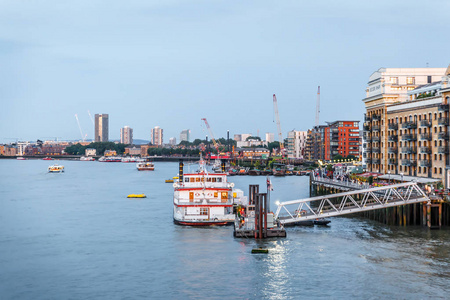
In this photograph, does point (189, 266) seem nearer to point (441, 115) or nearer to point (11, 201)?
point (441, 115)

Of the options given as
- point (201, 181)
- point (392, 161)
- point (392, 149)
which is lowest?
point (201, 181)

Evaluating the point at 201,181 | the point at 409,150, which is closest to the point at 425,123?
the point at 409,150

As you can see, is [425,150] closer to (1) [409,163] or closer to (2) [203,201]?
(1) [409,163]

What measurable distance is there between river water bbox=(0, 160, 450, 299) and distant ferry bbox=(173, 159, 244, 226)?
6.76ft

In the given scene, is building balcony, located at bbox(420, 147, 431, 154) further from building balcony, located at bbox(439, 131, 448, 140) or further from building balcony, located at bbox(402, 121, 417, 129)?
building balcony, located at bbox(439, 131, 448, 140)

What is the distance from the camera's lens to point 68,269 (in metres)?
57.9

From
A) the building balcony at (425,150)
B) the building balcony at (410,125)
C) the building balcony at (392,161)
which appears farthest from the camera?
the building balcony at (392,161)

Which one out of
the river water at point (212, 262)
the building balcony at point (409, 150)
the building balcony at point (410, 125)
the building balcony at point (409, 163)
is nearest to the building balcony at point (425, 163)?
the building balcony at point (409, 163)

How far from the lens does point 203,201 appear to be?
258 ft

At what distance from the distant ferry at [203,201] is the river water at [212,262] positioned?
2061 mm

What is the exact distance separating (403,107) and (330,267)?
58257mm

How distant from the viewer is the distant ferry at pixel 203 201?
7869 cm

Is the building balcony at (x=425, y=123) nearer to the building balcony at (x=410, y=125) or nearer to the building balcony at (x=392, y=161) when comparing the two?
the building balcony at (x=410, y=125)

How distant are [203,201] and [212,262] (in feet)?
61.8
